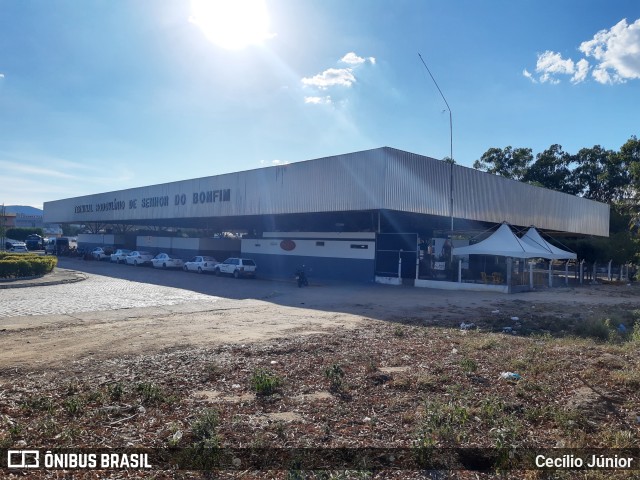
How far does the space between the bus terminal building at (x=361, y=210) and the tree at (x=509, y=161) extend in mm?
22494

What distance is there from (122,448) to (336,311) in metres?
13.5

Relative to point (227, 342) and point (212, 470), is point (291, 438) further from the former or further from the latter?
point (227, 342)

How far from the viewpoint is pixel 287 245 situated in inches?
1470

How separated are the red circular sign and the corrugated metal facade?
10.8ft

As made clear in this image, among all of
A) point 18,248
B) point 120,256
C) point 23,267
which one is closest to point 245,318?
point 23,267

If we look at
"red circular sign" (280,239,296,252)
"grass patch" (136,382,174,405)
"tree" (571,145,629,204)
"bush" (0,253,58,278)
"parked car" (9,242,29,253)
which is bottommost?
"grass patch" (136,382,174,405)

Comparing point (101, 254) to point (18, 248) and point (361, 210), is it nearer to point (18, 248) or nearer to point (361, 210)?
point (18, 248)

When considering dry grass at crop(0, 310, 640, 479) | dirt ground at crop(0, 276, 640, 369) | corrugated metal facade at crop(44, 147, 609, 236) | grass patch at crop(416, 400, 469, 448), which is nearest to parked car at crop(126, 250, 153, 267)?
corrugated metal facade at crop(44, 147, 609, 236)

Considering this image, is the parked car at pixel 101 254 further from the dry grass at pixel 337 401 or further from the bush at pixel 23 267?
the dry grass at pixel 337 401

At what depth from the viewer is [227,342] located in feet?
37.3

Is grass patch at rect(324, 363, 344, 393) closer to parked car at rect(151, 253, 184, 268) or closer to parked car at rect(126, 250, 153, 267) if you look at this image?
parked car at rect(151, 253, 184, 268)

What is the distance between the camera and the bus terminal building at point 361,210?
29375 mm

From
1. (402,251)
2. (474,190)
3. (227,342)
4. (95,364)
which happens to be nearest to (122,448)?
(95,364)

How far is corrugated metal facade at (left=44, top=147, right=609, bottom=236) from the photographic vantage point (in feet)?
94.1
